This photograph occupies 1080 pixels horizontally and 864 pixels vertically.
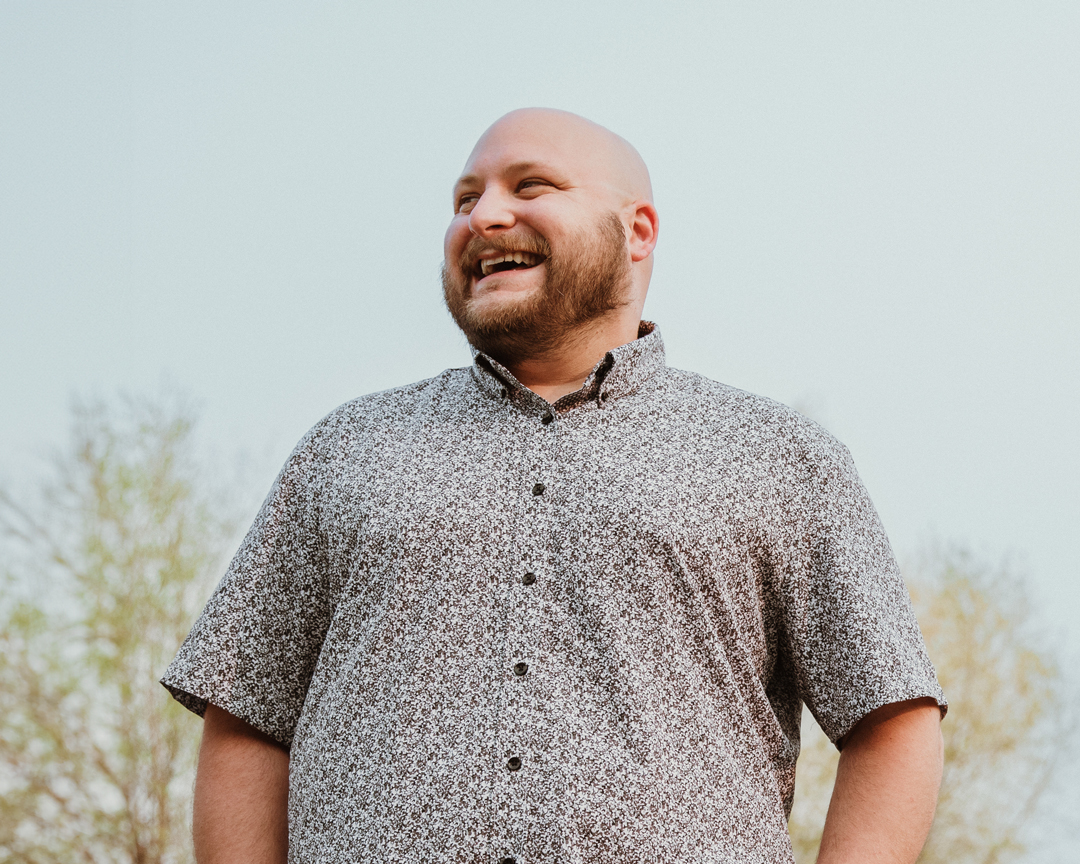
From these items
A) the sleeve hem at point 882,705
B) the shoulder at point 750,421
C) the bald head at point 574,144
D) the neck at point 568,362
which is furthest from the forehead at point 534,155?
the sleeve hem at point 882,705

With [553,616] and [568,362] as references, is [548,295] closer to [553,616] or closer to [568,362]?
[568,362]

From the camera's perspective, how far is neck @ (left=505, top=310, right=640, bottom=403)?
5.31 ft

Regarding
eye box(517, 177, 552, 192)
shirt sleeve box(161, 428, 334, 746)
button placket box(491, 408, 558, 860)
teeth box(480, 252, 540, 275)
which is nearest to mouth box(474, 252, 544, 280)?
teeth box(480, 252, 540, 275)

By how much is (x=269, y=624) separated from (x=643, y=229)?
33.2 inches

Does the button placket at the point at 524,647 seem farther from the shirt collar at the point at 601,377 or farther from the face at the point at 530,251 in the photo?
the face at the point at 530,251

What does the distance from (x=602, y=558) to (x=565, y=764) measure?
26 cm

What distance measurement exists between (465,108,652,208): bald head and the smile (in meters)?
0.16

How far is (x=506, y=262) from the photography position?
1.61m

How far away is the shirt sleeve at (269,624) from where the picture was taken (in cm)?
145

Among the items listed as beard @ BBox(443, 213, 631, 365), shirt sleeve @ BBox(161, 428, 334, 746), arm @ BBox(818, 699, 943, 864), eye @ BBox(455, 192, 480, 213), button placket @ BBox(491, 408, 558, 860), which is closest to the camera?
button placket @ BBox(491, 408, 558, 860)

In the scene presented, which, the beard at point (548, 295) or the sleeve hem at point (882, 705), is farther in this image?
the beard at point (548, 295)

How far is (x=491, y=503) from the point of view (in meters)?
1.41

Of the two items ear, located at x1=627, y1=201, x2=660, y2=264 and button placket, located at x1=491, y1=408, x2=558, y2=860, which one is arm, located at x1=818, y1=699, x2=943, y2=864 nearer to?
button placket, located at x1=491, y1=408, x2=558, y2=860

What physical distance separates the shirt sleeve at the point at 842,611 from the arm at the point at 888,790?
0.04 meters
